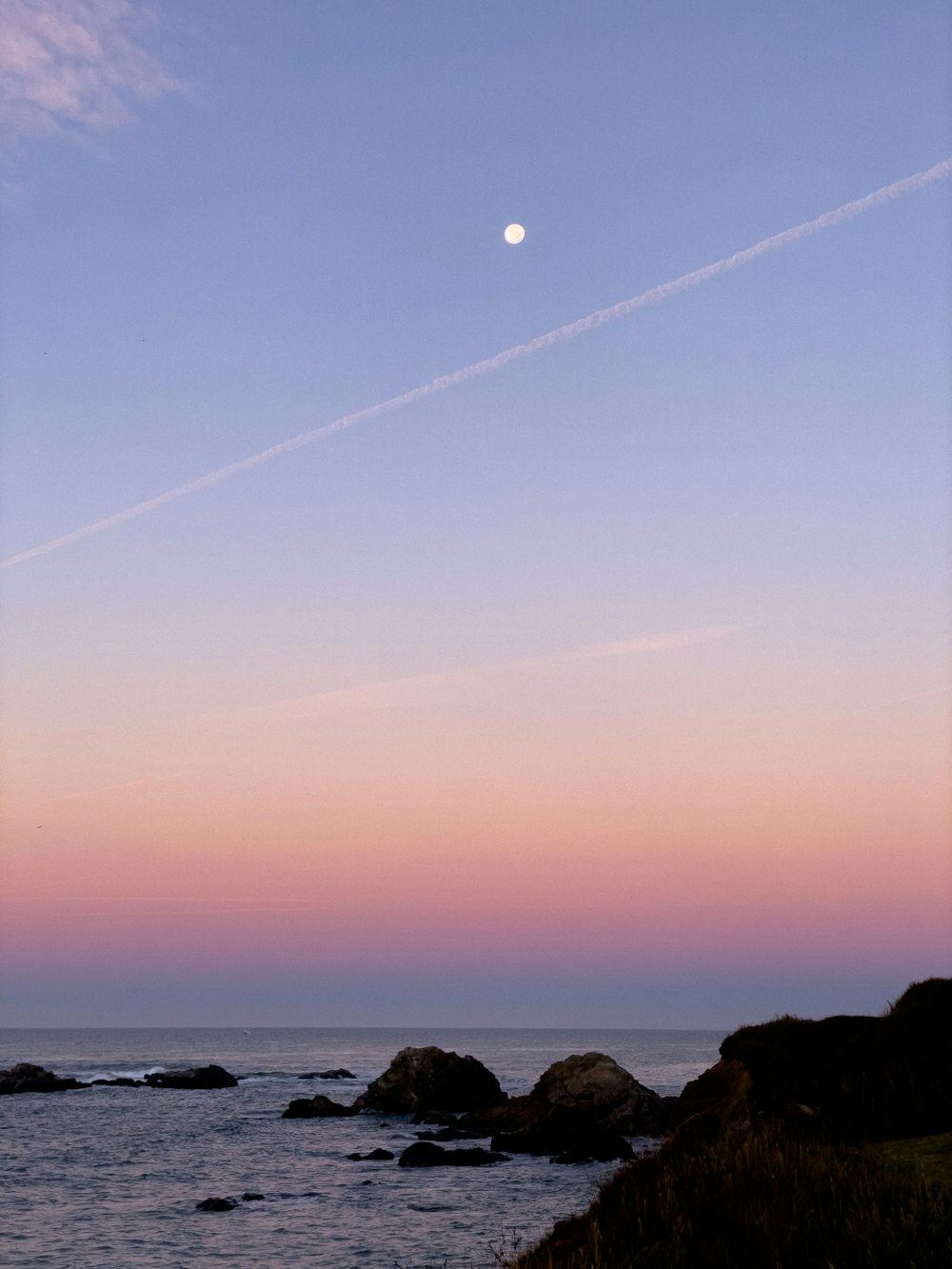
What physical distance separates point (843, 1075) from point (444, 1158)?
30.4 metres

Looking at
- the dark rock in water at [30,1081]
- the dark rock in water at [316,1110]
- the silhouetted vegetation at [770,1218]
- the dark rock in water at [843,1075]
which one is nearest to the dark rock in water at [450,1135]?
the dark rock in water at [316,1110]

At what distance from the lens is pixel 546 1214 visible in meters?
35.9

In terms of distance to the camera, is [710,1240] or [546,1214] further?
[546,1214]

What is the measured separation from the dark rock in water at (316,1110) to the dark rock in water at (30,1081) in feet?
128

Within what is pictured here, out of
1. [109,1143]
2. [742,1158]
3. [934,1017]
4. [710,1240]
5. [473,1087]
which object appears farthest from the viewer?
[473,1087]

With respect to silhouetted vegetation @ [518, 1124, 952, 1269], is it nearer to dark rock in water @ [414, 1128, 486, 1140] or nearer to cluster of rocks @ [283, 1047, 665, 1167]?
cluster of rocks @ [283, 1047, 665, 1167]

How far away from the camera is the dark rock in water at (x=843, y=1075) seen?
2236cm

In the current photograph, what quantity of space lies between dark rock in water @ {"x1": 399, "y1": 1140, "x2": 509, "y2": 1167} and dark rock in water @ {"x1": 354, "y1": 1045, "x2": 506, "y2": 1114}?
2429 cm

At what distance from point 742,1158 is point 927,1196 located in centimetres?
361

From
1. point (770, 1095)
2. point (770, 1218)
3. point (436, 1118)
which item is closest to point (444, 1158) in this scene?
point (436, 1118)

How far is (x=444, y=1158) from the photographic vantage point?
51.3 meters

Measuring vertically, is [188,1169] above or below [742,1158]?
below

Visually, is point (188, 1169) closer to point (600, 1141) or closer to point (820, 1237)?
point (600, 1141)

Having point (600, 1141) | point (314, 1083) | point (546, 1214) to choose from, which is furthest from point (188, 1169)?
point (314, 1083)
